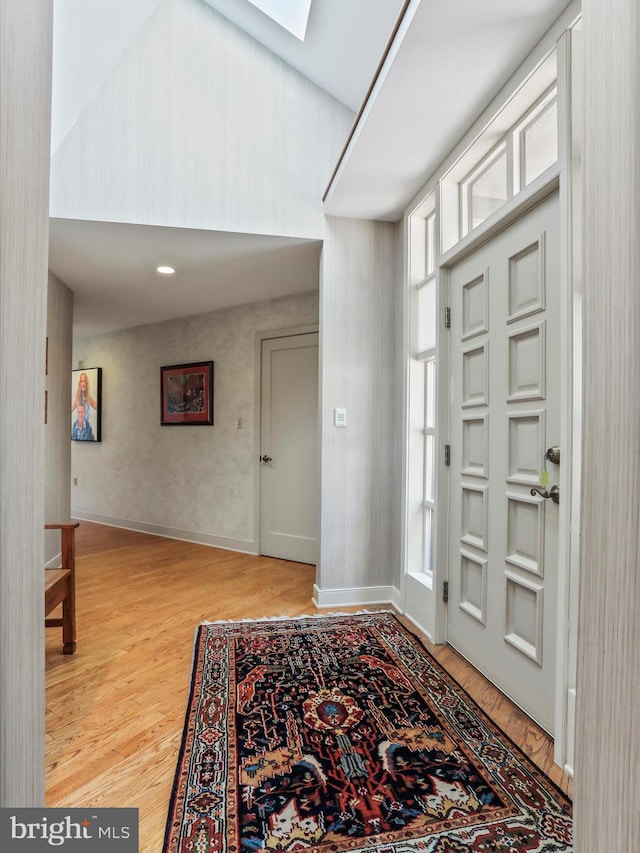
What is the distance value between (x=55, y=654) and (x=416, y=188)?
122 inches

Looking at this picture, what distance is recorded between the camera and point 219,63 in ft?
9.59

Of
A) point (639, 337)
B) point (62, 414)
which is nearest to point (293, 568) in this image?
point (62, 414)

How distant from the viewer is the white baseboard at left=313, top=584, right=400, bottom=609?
9.79 ft

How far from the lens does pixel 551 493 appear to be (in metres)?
1.65

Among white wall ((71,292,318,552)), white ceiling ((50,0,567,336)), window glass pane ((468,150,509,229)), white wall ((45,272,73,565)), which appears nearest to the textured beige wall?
white ceiling ((50,0,567,336))

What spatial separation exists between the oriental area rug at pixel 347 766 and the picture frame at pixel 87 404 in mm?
4549

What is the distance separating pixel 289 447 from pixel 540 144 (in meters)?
3.00

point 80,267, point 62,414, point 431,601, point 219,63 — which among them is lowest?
point 431,601

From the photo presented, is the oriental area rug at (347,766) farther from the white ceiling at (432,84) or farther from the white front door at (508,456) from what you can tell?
the white ceiling at (432,84)

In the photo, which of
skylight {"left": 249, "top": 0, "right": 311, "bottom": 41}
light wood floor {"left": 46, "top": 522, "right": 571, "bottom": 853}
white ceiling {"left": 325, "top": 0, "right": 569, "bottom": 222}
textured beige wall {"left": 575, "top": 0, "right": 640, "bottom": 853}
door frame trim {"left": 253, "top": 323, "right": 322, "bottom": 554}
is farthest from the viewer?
door frame trim {"left": 253, "top": 323, "right": 322, "bottom": 554}

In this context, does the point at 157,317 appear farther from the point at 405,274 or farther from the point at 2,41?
the point at 2,41

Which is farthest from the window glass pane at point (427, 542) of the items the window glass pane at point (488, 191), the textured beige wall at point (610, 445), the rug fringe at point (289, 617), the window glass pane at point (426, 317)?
the textured beige wall at point (610, 445)

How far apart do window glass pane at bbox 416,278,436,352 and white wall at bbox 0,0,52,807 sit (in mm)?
2360

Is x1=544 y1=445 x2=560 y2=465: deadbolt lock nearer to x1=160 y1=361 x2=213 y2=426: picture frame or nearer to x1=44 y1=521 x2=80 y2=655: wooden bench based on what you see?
x1=44 y1=521 x2=80 y2=655: wooden bench
